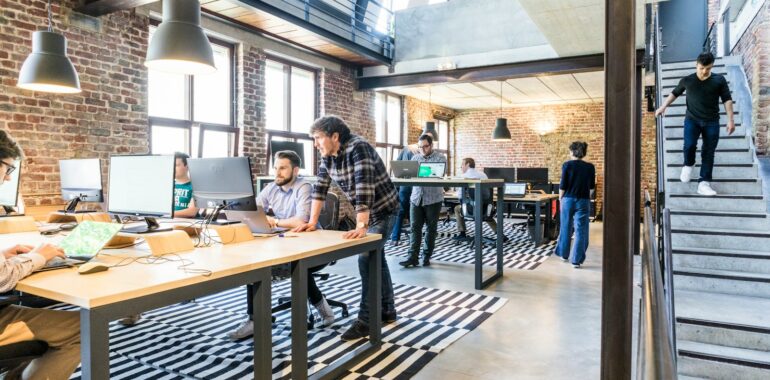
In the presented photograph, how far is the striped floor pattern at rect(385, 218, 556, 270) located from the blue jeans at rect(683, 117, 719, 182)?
196 cm

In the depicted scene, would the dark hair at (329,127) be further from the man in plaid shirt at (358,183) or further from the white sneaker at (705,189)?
the white sneaker at (705,189)

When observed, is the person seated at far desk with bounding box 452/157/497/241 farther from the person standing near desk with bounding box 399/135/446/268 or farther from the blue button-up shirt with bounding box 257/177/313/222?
the blue button-up shirt with bounding box 257/177/313/222

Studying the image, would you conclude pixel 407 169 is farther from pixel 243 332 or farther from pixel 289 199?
pixel 243 332

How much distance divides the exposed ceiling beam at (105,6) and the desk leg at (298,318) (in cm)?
357

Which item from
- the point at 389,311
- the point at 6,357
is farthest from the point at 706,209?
the point at 6,357

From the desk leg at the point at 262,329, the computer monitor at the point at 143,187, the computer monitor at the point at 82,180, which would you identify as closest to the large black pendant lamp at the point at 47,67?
the computer monitor at the point at 82,180

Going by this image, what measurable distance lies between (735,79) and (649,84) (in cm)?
163


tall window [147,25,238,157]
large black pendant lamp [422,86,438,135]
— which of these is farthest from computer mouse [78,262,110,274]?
large black pendant lamp [422,86,438,135]

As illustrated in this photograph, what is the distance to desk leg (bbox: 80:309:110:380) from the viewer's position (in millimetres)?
1393

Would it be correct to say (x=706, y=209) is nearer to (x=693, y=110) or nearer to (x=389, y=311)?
(x=693, y=110)

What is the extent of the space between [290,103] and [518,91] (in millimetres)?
5189

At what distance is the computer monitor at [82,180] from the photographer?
3207 mm

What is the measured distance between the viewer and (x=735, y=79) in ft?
19.3

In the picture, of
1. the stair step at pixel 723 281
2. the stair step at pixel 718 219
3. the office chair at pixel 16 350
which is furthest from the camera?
the stair step at pixel 718 219
